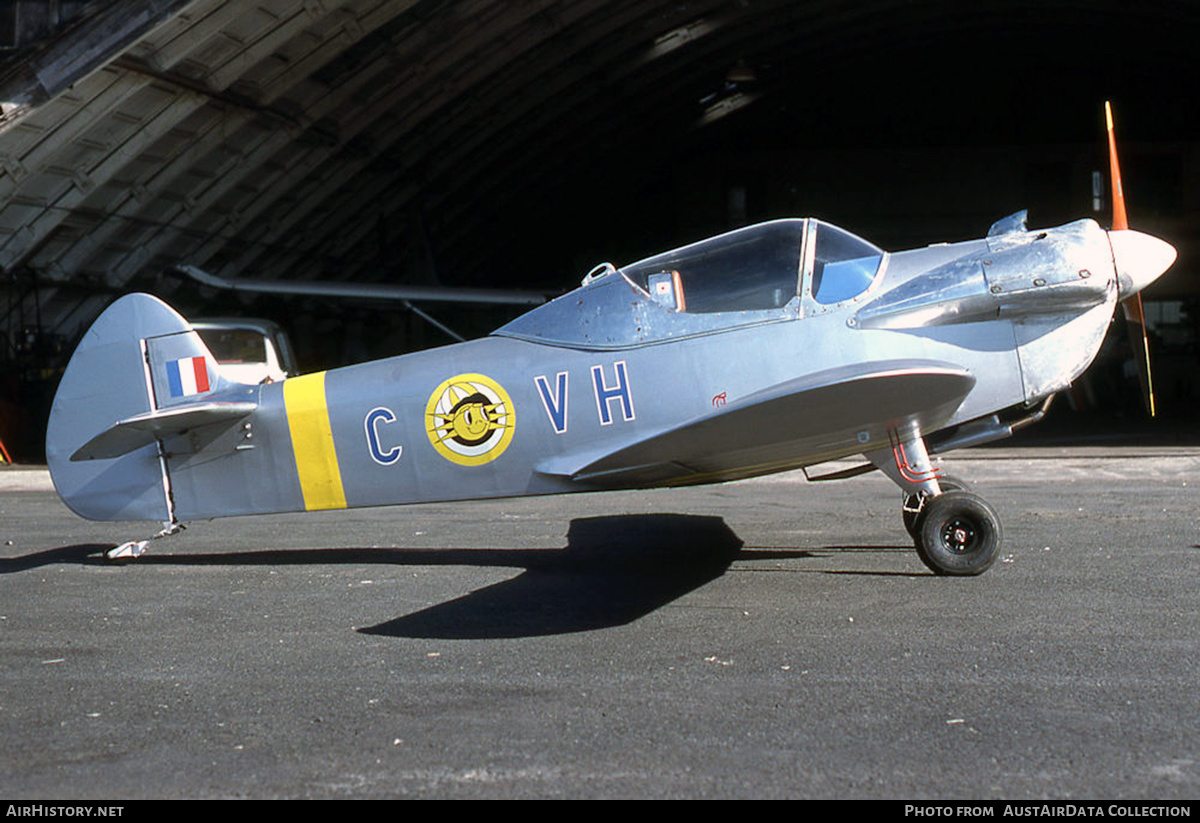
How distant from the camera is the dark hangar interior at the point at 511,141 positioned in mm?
14305

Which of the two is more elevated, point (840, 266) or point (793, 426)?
point (840, 266)

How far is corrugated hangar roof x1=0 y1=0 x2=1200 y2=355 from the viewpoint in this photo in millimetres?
14109

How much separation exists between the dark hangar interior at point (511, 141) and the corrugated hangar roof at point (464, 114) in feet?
0.17

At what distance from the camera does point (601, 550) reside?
781 centimetres

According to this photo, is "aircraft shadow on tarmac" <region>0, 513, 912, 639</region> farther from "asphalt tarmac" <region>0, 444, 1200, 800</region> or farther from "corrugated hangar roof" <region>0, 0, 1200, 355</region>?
"corrugated hangar roof" <region>0, 0, 1200, 355</region>

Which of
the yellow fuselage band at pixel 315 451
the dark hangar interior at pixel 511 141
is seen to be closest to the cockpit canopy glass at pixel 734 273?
the yellow fuselage band at pixel 315 451

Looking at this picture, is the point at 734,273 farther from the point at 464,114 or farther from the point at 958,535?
the point at 464,114

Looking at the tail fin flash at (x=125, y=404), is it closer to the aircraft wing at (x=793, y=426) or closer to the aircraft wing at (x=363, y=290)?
the aircraft wing at (x=793, y=426)

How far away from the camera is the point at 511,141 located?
75.9 feet

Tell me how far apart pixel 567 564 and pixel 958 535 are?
7.74 ft

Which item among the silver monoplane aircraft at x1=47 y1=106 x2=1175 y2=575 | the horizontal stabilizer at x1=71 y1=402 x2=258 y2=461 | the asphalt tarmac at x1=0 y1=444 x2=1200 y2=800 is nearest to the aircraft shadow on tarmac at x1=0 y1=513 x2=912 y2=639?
the asphalt tarmac at x1=0 y1=444 x2=1200 y2=800

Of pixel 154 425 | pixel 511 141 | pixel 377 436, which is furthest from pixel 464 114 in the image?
pixel 377 436

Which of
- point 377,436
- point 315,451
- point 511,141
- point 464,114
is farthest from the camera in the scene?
point 511,141

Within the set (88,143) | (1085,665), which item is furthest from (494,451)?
(88,143)
